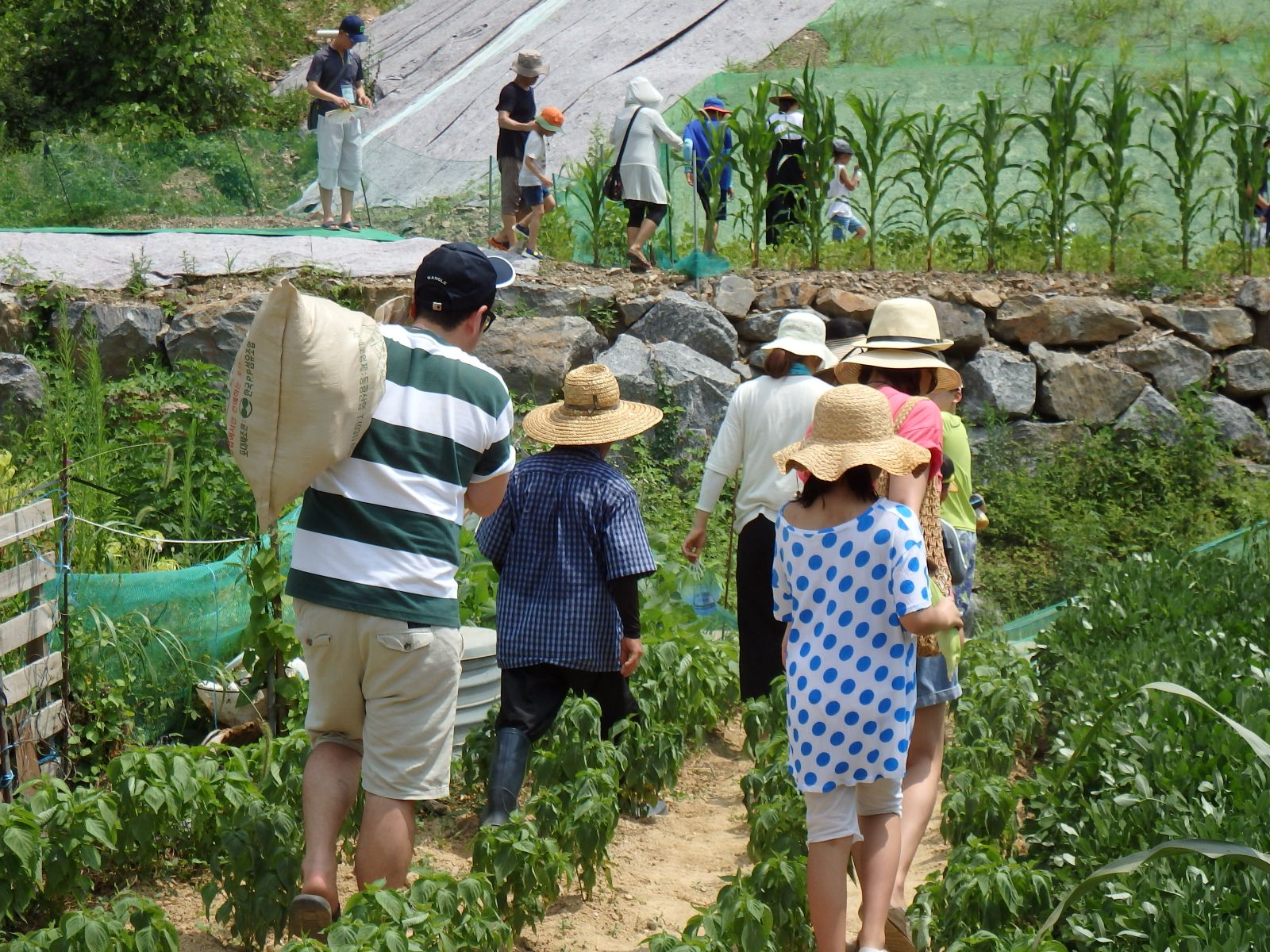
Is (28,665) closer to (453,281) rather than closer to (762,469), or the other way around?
(453,281)

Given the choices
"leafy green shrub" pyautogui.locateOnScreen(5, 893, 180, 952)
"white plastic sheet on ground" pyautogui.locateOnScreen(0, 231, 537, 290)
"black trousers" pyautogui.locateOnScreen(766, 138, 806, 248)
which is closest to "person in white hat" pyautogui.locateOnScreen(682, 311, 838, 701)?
"leafy green shrub" pyautogui.locateOnScreen(5, 893, 180, 952)

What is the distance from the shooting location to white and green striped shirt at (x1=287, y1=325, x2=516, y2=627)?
11.0 ft

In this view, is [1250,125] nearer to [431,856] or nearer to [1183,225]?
[1183,225]

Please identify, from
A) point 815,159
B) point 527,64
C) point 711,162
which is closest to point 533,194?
point 527,64

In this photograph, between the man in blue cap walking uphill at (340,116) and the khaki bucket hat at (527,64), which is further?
the man in blue cap walking uphill at (340,116)

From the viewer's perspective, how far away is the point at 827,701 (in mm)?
3459

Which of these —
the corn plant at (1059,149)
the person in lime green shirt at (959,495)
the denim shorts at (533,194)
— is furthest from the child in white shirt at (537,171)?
the person in lime green shirt at (959,495)

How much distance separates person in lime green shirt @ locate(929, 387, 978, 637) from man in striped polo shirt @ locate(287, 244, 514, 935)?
1620 mm

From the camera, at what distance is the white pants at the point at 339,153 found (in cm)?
988

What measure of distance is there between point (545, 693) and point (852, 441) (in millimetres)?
1486

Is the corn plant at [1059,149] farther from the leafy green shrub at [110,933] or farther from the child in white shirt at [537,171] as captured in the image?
the leafy green shrub at [110,933]

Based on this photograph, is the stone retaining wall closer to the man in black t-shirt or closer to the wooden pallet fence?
the man in black t-shirt

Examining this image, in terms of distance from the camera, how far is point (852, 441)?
137 inches

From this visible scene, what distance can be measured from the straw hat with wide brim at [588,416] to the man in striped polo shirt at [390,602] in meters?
0.93
